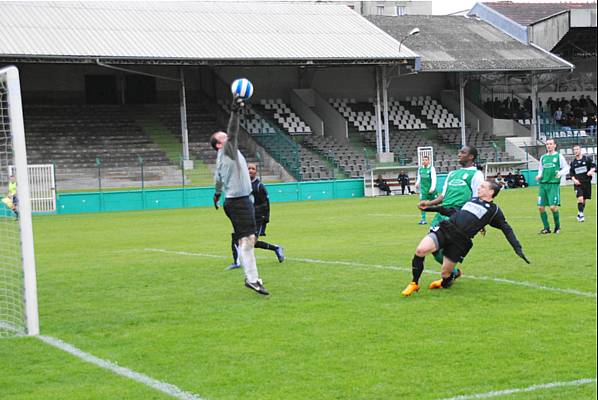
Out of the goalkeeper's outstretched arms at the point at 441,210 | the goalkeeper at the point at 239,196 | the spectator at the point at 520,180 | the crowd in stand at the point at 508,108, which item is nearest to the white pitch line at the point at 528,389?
the goalkeeper's outstretched arms at the point at 441,210

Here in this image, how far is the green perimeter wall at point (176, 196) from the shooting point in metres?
36.6

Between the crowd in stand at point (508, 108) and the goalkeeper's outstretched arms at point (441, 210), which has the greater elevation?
the crowd in stand at point (508, 108)

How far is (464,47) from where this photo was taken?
51.1 meters

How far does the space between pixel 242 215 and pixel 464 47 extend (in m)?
42.4

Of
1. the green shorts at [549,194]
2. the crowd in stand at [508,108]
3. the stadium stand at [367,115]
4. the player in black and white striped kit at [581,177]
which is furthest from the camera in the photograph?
the crowd in stand at [508,108]

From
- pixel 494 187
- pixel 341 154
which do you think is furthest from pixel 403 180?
pixel 494 187

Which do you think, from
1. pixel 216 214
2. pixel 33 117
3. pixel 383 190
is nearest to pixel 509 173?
pixel 383 190

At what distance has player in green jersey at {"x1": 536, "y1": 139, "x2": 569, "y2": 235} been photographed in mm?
18062

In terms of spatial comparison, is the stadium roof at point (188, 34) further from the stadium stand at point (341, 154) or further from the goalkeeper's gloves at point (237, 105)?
the goalkeeper's gloves at point (237, 105)

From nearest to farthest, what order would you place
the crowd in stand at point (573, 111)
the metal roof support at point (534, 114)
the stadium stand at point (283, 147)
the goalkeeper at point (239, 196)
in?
the goalkeeper at point (239, 196) < the stadium stand at point (283, 147) < the metal roof support at point (534, 114) < the crowd in stand at point (573, 111)

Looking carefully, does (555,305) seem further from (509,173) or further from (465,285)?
(509,173)

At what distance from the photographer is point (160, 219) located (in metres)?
30.0

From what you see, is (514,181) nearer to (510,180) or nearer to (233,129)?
(510,180)

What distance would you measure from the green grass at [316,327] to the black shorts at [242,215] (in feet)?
2.76
